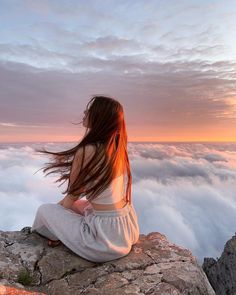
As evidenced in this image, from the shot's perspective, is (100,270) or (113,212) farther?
(113,212)

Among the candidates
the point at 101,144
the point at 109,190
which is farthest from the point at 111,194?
the point at 101,144

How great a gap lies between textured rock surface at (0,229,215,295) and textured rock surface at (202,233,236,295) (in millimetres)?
6164

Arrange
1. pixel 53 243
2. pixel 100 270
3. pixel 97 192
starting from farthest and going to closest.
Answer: pixel 53 243 → pixel 97 192 → pixel 100 270

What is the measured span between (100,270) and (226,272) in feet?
25.7

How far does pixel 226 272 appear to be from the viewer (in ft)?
38.6

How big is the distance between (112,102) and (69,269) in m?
2.63

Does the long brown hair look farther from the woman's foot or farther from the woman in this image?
the woman's foot

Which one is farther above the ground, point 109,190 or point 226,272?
point 109,190

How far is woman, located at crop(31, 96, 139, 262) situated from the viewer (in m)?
5.37

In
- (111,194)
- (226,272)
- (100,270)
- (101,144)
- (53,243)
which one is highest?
(101,144)

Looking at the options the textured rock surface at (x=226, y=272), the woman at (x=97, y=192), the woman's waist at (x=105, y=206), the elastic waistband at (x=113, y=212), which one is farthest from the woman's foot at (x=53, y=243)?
the textured rock surface at (x=226, y=272)

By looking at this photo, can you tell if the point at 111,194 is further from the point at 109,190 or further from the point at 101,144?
the point at 101,144

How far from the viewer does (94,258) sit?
5535 mm

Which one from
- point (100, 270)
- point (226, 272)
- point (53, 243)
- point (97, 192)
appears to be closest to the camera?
point (100, 270)
